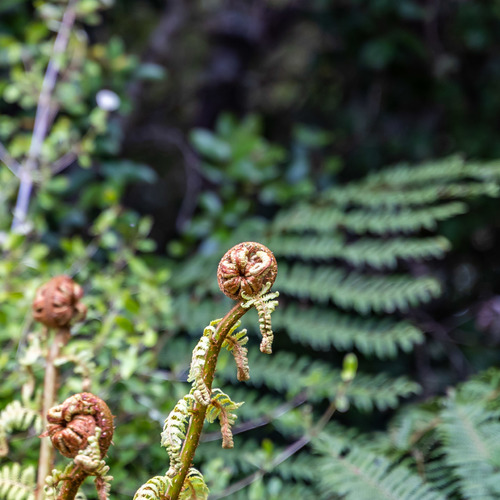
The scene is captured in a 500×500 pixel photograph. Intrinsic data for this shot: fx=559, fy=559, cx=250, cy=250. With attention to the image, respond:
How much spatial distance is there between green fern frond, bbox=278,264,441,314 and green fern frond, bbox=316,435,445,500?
40 centimetres

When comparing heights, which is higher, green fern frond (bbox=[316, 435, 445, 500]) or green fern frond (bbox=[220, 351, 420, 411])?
green fern frond (bbox=[220, 351, 420, 411])

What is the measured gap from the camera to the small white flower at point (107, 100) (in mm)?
1363

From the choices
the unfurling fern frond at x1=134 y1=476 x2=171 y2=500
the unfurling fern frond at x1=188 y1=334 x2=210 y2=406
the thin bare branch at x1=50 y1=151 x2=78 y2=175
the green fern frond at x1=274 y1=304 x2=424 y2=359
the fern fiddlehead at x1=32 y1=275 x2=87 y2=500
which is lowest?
the unfurling fern frond at x1=134 y1=476 x2=171 y2=500

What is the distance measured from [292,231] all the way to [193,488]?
3.46 ft

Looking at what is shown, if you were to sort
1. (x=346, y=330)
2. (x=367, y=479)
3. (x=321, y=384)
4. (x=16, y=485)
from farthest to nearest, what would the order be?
(x=346, y=330) < (x=321, y=384) < (x=367, y=479) < (x=16, y=485)

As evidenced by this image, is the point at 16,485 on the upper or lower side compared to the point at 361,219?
lower

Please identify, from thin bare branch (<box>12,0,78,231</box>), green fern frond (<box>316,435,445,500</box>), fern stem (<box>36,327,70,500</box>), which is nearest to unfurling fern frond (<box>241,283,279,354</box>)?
fern stem (<box>36,327,70,500</box>)

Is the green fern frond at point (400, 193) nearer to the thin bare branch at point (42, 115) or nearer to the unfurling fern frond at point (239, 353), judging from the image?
the thin bare branch at point (42, 115)

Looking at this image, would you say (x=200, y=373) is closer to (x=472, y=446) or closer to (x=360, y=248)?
(x=472, y=446)

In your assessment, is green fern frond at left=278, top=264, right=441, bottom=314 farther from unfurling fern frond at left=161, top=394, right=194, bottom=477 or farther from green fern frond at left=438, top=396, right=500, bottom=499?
unfurling fern frond at left=161, top=394, right=194, bottom=477

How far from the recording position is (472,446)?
0.73 m

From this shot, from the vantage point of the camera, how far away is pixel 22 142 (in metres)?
1.29

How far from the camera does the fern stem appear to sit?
1.79 ft

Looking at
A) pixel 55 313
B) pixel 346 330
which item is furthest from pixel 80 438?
pixel 346 330
